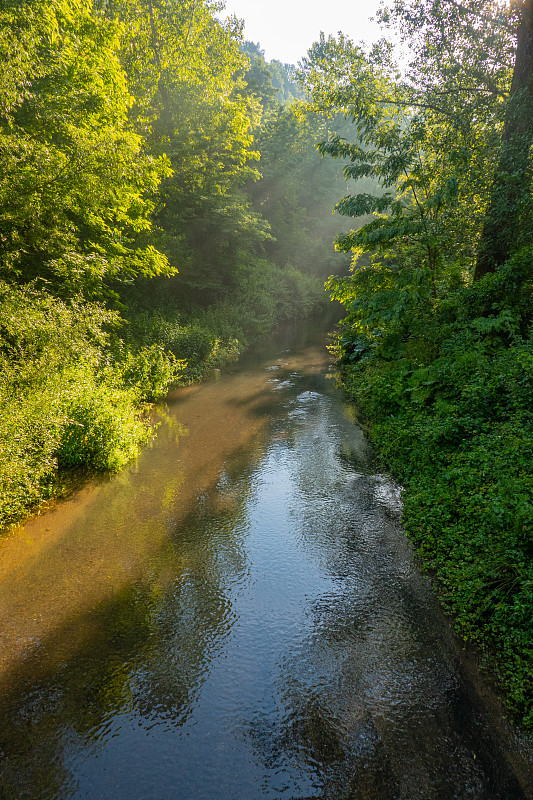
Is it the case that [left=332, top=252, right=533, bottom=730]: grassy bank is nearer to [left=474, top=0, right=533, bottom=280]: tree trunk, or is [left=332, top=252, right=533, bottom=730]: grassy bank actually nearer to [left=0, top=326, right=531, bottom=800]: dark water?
[left=0, top=326, right=531, bottom=800]: dark water

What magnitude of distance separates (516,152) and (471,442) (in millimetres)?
6849

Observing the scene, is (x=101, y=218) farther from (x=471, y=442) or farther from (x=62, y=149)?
(x=471, y=442)

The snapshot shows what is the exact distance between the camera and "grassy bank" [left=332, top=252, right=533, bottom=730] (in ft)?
14.3

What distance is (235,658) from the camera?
454 cm

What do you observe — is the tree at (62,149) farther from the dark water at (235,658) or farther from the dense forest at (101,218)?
the dark water at (235,658)

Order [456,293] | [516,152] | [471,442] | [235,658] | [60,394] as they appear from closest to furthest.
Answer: [235,658] → [471,442] → [60,394] → [516,152] → [456,293]

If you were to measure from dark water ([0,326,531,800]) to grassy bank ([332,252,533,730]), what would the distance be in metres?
0.39

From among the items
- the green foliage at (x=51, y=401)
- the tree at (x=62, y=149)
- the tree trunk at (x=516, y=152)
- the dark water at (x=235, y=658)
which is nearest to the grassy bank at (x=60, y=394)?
the green foliage at (x=51, y=401)

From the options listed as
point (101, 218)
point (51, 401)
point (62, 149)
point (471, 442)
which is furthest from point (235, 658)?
point (62, 149)

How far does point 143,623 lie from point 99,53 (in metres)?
13.8

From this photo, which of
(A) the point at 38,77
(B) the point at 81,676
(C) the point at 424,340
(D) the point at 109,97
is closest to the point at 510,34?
(C) the point at 424,340

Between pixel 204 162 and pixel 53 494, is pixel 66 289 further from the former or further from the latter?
pixel 204 162

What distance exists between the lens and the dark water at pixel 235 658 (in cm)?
345

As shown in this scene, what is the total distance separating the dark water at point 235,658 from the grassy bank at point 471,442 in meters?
0.39
